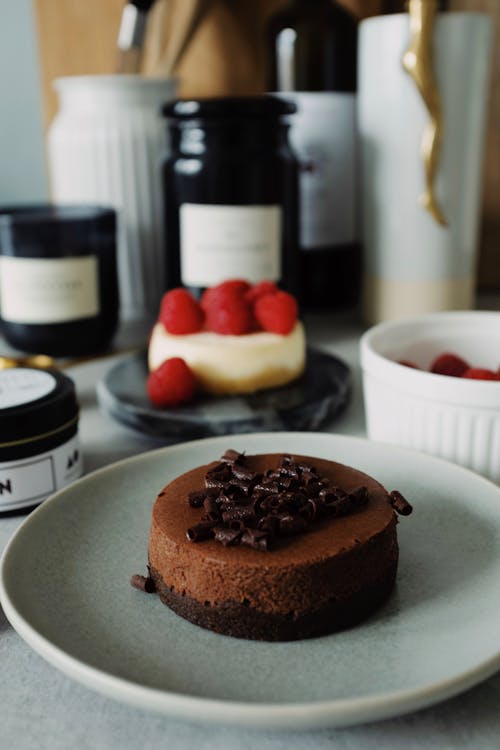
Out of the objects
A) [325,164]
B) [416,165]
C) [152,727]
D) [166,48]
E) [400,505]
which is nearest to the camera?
[152,727]

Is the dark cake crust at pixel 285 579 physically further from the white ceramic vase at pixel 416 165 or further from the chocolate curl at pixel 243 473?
the white ceramic vase at pixel 416 165

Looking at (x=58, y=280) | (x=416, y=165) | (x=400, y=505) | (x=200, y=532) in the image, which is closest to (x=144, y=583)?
(x=200, y=532)

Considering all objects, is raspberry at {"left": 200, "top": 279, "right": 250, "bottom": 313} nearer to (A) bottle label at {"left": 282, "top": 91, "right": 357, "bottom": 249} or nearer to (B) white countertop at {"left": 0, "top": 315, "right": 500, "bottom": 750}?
(A) bottle label at {"left": 282, "top": 91, "right": 357, "bottom": 249}

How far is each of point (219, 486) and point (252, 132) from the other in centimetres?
64

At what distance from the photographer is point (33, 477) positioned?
64 centimetres

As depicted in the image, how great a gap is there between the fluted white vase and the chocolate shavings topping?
30.0 inches

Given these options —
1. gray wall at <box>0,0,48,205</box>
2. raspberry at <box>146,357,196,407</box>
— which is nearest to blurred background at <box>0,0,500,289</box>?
gray wall at <box>0,0,48,205</box>

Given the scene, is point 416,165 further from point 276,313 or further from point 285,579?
point 285,579

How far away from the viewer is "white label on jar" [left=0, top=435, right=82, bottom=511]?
63 cm

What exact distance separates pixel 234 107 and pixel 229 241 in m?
0.17

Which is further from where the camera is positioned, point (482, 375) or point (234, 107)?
point (234, 107)

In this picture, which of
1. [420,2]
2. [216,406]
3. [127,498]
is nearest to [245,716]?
[127,498]

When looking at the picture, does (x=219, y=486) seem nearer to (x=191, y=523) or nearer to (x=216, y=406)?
(x=191, y=523)

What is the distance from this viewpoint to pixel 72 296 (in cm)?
104
